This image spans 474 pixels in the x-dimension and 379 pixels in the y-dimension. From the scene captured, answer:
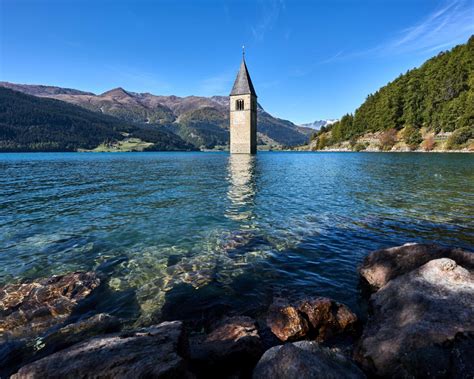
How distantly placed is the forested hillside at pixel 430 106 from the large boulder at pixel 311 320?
111 meters

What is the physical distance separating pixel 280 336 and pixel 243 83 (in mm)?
110895

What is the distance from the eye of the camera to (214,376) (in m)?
4.69

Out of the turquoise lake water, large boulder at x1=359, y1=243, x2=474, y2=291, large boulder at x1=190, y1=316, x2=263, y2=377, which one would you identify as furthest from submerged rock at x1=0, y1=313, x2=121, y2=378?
large boulder at x1=359, y1=243, x2=474, y2=291

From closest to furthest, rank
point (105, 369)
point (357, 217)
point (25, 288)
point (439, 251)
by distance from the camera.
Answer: point (105, 369), point (439, 251), point (25, 288), point (357, 217)

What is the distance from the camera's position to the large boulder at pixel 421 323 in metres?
4.25

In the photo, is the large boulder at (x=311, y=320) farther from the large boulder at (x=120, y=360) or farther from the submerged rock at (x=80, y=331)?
the submerged rock at (x=80, y=331)

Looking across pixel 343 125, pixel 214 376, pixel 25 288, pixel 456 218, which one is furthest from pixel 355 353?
pixel 343 125

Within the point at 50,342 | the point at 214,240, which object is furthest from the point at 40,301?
the point at 214,240

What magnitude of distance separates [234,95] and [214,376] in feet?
362

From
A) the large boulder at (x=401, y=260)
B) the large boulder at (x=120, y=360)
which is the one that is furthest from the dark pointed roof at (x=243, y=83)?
the large boulder at (x=120, y=360)

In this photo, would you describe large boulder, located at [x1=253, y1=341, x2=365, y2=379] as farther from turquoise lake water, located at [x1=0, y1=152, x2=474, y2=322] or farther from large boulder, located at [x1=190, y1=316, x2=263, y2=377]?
turquoise lake water, located at [x1=0, y1=152, x2=474, y2=322]

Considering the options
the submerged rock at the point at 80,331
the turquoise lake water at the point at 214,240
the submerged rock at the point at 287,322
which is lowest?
the submerged rock at the point at 80,331

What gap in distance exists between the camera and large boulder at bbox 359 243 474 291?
7.26m

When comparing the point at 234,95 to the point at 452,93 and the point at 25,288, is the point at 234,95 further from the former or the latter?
the point at 25,288
